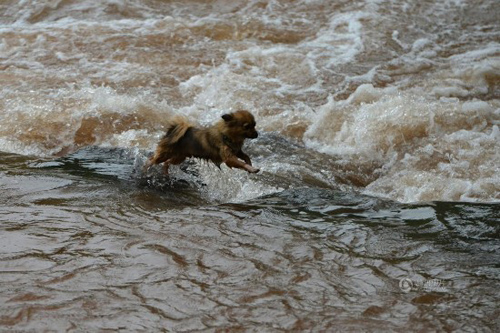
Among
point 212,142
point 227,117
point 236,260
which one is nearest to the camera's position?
point 236,260

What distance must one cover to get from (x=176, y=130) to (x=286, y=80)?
4040 mm

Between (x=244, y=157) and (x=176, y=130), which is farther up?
(x=176, y=130)

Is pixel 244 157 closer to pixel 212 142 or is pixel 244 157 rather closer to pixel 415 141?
pixel 212 142

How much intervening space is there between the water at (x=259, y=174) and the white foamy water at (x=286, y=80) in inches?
1.4

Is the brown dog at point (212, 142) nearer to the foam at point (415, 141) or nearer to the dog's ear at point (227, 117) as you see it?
the dog's ear at point (227, 117)

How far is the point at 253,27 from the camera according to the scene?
12289 mm

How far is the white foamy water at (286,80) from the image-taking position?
26.5ft

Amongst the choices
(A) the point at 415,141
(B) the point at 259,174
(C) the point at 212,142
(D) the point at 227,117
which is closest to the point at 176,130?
(C) the point at 212,142

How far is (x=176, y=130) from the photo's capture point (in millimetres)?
6641

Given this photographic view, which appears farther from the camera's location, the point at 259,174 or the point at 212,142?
the point at 259,174

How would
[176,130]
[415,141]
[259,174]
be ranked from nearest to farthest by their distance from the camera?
[176,130] → [259,174] → [415,141]

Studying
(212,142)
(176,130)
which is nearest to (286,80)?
(176,130)

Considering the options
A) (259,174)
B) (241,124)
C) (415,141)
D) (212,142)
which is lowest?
(415,141)

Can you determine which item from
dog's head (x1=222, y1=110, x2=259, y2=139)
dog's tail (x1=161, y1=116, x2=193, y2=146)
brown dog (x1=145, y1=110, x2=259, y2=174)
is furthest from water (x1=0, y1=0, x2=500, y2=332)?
dog's head (x1=222, y1=110, x2=259, y2=139)
